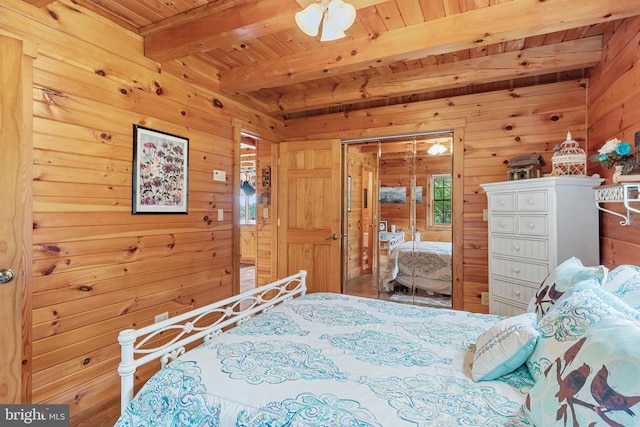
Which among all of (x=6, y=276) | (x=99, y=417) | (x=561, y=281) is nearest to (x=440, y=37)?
(x=561, y=281)

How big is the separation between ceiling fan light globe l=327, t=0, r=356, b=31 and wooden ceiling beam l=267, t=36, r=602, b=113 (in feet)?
5.15

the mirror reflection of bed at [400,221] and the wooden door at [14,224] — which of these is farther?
the mirror reflection of bed at [400,221]

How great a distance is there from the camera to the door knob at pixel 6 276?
60.0 inches

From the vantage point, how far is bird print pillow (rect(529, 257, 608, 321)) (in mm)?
1397

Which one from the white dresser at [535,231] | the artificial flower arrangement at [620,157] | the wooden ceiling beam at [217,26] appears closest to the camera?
the artificial flower arrangement at [620,157]

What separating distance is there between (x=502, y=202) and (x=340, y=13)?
2.00 m

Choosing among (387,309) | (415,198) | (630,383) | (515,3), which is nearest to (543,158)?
(415,198)

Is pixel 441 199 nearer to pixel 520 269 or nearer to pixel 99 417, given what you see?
pixel 520 269

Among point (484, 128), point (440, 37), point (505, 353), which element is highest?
point (440, 37)

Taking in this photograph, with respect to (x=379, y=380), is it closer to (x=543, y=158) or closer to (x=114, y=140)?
(x=114, y=140)

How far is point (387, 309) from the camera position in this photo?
1979mm

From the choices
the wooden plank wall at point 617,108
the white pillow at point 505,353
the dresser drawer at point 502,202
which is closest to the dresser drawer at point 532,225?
the dresser drawer at point 502,202

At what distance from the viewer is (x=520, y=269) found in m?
2.47

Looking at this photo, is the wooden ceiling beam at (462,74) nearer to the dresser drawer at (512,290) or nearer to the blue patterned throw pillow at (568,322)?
the dresser drawer at (512,290)
